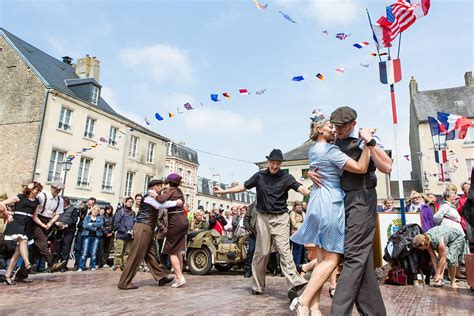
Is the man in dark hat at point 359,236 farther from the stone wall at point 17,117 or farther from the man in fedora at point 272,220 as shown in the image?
the stone wall at point 17,117

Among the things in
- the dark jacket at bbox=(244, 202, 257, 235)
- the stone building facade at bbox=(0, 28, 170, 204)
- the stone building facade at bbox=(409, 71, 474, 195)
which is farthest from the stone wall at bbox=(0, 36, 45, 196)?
the stone building facade at bbox=(409, 71, 474, 195)

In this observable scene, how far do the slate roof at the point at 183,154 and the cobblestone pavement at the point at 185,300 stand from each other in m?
41.8

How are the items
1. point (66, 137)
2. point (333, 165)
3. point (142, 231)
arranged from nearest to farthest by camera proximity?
1. point (333, 165)
2. point (142, 231)
3. point (66, 137)

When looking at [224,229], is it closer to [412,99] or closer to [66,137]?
[66,137]

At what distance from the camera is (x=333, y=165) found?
294 centimetres

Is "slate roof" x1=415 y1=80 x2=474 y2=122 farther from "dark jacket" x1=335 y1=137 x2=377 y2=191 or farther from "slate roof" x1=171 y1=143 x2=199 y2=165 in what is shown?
"dark jacket" x1=335 y1=137 x2=377 y2=191

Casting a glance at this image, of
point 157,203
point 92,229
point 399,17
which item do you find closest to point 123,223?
point 92,229

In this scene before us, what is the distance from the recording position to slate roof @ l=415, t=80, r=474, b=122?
30331 millimetres

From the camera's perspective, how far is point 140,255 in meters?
5.52

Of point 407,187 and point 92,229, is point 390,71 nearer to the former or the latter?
point 92,229

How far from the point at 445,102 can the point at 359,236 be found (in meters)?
34.3

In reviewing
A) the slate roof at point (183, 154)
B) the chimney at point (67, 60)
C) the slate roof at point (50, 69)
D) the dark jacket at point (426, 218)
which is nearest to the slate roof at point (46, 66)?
the slate roof at point (50, 69)

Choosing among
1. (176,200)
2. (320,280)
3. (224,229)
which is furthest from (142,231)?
(224,229)

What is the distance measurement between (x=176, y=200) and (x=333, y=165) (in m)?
3.39
